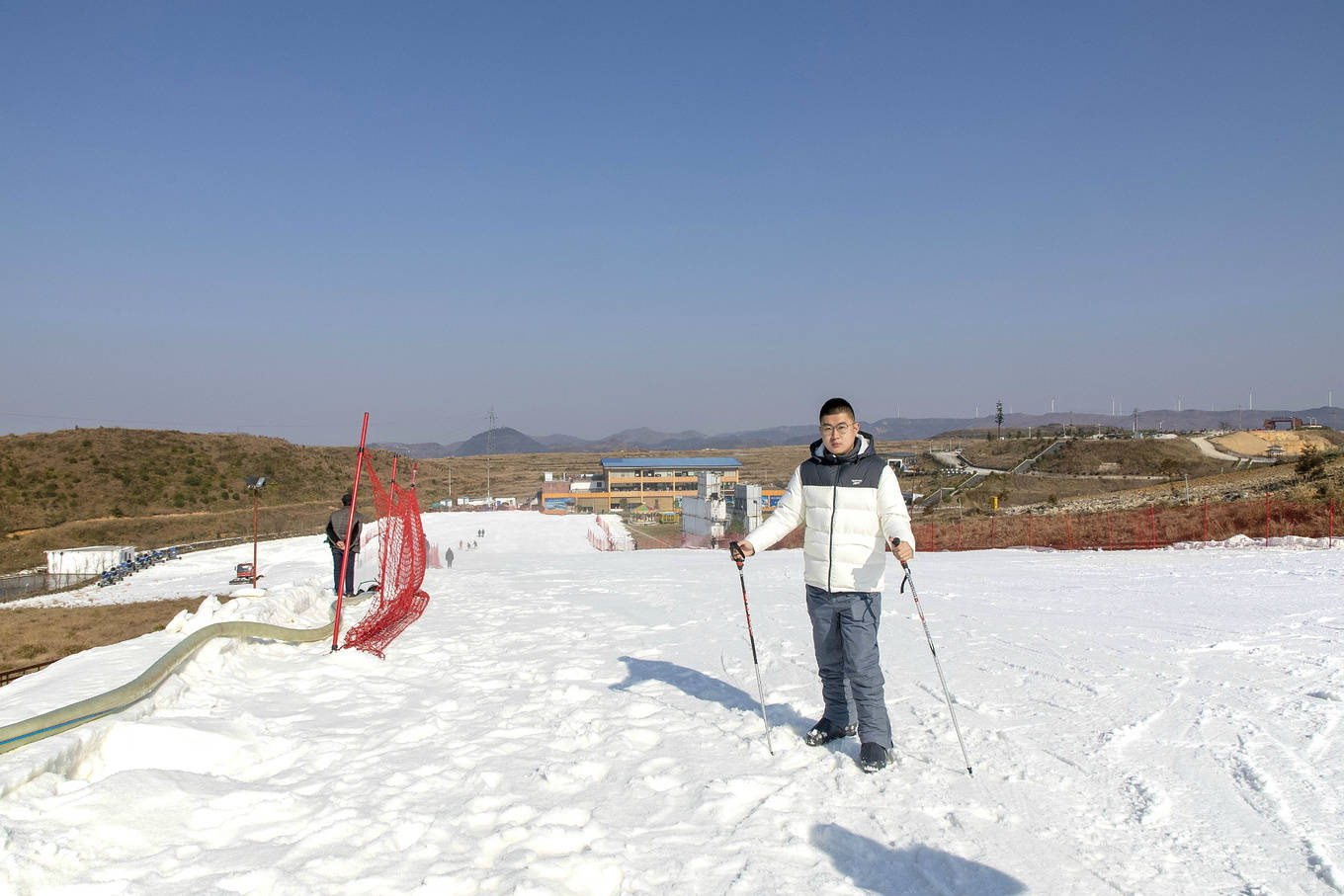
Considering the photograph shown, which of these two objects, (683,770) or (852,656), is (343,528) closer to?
(683,770)

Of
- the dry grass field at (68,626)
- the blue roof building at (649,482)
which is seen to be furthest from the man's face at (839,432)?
the blue roof building at (649,482)

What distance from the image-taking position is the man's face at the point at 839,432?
15.2 feet

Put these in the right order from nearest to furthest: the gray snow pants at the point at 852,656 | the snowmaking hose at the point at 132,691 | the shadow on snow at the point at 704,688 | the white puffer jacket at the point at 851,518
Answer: the snowmaking hose at the point at 132,691, the gray snow pants at the point at 852,656, the white puffer jacket at the point at 851,518, the shadow on snow at the point at 704,688

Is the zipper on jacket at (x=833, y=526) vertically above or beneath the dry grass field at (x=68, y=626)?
above

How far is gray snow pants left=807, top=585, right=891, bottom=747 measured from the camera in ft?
14.6

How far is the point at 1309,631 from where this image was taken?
302 inches

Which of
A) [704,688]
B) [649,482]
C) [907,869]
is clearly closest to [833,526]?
[907,869]

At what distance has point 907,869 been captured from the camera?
10.7 ft

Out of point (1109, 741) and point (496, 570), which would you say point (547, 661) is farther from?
point (496, 570)

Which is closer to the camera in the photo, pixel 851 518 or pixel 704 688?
pixel 851 518

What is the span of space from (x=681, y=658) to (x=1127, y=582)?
8.81 m

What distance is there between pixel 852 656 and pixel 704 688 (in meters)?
2.06

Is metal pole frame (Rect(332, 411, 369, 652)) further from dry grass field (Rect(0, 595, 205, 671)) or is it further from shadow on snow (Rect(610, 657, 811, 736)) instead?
dry grass field (Rect(0, 595, 205, 671))

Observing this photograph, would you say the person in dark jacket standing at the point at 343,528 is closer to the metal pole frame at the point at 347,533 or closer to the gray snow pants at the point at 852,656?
the metal pole frame at the point at 347,533
